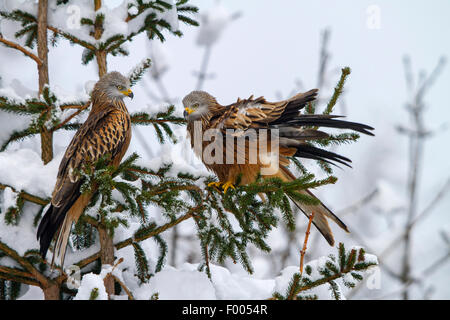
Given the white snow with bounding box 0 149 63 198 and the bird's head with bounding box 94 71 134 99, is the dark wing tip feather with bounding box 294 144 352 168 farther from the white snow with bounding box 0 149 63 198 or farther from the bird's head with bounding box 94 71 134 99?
the white snow with bounding box 0 149 63 198

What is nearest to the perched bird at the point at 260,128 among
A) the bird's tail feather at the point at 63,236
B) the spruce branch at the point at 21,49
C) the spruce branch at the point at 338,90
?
the spruce branch at the point at 338,90

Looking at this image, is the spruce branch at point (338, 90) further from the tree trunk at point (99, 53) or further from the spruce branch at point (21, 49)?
the spruce branch at point (21, 49)

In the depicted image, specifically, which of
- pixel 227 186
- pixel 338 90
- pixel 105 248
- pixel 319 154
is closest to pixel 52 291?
pixel 105 248

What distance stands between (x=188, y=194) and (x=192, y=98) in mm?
767

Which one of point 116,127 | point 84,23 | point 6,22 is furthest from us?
point 6,22

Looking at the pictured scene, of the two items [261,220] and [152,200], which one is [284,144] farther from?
[152,200]

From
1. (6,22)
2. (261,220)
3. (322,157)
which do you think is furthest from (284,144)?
(6,22)

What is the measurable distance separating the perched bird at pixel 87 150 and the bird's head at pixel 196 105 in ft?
1.67

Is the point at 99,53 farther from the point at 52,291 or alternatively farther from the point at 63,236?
the point at 52,291

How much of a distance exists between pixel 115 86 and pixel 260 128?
149 cm

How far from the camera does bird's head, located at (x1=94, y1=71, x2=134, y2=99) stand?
3.96m

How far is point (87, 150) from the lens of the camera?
11.3 feet
